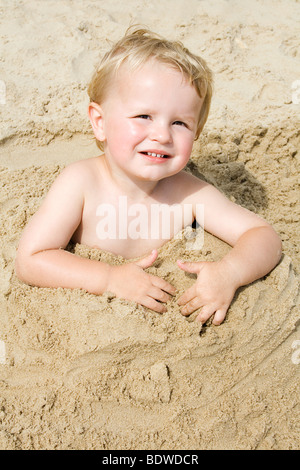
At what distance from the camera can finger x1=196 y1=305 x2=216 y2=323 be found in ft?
6.03

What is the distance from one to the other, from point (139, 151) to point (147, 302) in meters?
0.59

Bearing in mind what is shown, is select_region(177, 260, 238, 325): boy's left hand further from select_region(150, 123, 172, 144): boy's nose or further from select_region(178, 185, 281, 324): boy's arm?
select_region(150, 123, 172, 144): boy's nose

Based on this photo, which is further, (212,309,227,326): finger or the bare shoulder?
the bare shoulder

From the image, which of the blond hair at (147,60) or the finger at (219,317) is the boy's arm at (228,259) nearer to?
the finger at (219,317)

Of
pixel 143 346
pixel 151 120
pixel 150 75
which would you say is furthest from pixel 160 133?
pixel 143 346

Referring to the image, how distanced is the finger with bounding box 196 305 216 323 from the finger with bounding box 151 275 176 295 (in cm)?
15

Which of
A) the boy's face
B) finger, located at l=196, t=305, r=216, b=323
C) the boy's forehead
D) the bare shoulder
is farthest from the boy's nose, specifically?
finger, located at l=196, t=305, r=216, b=323

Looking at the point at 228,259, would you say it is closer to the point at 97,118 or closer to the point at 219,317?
the point at 219,317

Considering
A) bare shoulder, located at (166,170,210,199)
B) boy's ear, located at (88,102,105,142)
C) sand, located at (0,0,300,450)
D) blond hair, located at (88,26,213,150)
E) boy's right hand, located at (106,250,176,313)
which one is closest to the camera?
sand, located at (0,0,300,450)

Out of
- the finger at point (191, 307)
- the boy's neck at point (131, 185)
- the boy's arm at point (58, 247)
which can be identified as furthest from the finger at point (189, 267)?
the boy's neck at point (131, 185)
